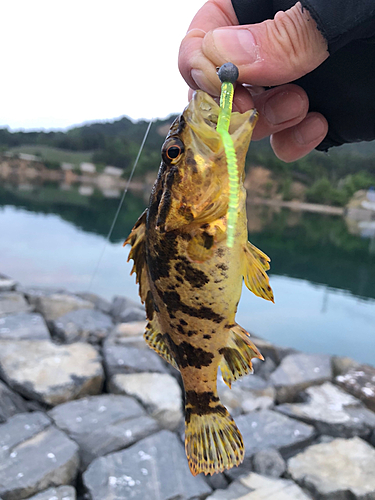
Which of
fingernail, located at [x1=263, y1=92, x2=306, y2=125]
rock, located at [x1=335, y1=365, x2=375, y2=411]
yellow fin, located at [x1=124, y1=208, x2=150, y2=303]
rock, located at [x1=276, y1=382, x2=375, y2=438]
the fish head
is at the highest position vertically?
fingernail, located at [x1=263, y1=92, x2=306, y2=125]

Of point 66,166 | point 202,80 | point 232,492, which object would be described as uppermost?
point 66,166

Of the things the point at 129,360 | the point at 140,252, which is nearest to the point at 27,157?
the point at 129,360

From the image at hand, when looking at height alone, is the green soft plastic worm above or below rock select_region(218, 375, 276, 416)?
above

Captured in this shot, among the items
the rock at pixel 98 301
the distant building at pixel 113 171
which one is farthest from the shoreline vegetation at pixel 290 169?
the rock at pixel 98 301

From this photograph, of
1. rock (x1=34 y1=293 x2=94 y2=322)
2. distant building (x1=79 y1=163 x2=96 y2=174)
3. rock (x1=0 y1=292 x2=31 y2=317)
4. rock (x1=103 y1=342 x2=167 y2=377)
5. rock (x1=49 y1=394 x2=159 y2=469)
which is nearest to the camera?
rock (x1=49 y1=394 x2=159 y2=469)

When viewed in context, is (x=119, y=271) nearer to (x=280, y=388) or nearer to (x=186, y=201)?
(x=280, y=388)

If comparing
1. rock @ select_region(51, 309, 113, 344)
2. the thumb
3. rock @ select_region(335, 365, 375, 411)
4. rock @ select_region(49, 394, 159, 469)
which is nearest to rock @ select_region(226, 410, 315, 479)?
rock @ select_region(49, 394, 159, 469)

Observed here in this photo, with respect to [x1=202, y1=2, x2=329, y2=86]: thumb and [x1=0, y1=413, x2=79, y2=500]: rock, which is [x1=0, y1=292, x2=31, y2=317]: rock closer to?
[x1=0, y1=413, x2=79, y2=500]: rock

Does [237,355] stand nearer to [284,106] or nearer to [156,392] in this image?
[284,106]
